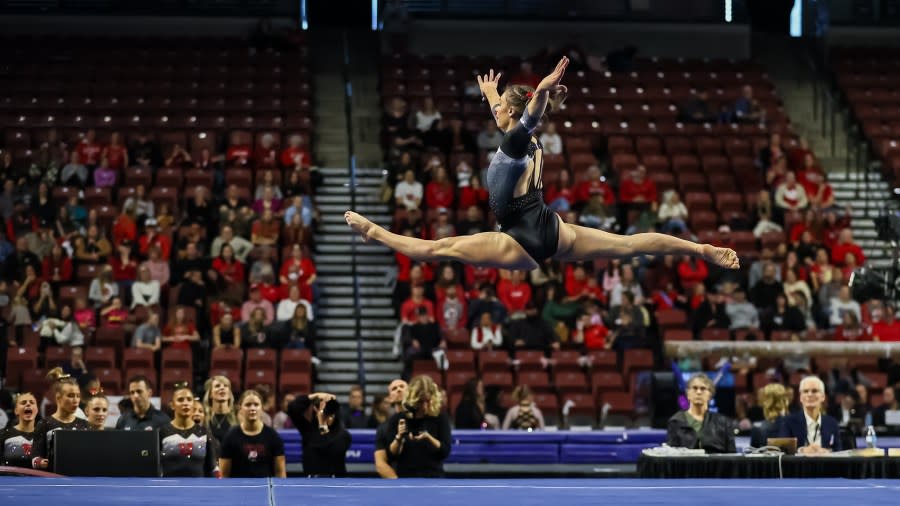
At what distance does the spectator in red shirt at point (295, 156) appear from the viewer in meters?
17.3

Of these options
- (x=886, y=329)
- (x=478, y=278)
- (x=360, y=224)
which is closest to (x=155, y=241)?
(x=478, y=278)

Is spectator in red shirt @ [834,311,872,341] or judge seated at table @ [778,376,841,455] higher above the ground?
spectator in red shirt @ [834,311,872,341]

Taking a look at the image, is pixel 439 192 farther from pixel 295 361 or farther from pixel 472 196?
pixel 295 361

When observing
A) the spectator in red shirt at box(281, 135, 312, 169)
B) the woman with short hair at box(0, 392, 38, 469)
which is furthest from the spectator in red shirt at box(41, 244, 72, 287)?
the woman with short hair at box(0, 392, 38, 469)

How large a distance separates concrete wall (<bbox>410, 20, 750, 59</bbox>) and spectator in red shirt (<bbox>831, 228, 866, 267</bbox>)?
271 inches

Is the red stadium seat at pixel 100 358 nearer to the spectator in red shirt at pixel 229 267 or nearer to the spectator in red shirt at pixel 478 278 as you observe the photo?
the spectator in red shirt at pixel 229 267

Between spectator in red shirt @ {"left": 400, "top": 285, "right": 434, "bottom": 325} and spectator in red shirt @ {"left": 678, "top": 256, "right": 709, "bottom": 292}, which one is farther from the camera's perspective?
spectator in red shirt @ {"left": 678, "top": 256, "right": 709, "bottom": 292}

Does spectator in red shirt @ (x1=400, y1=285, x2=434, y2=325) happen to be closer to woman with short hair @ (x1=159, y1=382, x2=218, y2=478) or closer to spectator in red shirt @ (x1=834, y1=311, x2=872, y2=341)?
spectator in red shirt @ (x1=834, y1=311, x2=872, y2=341)

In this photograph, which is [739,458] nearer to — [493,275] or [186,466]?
[186,466]

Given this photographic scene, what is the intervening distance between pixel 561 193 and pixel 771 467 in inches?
300

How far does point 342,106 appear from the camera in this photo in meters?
20.4

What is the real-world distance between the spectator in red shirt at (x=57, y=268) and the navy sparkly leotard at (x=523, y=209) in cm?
892

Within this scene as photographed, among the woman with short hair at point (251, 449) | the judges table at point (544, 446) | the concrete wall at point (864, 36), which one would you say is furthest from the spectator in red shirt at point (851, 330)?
the concrete wall at point (864, 36)

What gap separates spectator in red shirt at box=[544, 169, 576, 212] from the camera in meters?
16.3
